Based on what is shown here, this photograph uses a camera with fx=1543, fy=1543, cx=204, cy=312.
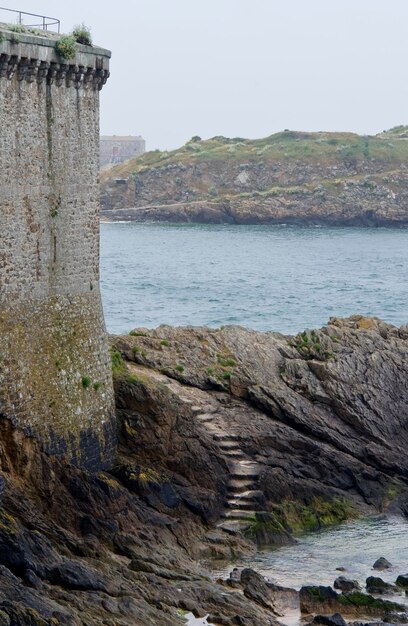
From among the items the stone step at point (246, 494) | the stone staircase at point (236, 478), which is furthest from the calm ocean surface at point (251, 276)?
the stone step at point (246, 494)

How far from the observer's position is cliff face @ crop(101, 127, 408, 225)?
156 meters

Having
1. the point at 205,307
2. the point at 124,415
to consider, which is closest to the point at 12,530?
the point at 124,415

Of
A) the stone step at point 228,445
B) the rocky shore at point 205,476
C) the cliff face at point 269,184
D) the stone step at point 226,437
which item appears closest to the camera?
the rocky shore at point 205,476

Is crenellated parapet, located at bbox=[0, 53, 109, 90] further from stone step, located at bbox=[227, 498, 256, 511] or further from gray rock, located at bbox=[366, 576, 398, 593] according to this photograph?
gray rock, located at bbox=[366, 576, 398, 593]

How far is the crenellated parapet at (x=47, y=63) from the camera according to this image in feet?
96.9

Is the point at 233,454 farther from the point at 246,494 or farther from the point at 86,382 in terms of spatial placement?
the point at 86,382

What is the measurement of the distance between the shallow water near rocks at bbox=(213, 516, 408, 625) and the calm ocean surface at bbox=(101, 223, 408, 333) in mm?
37164

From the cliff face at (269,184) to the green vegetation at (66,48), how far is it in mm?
124489

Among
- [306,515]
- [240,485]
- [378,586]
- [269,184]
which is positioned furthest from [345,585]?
[269,184]

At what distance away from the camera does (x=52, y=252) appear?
31.5 meters

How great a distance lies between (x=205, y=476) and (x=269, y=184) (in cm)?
13031

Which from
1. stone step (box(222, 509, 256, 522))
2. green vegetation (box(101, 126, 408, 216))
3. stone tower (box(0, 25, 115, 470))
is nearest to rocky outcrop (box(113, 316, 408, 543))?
stone step (box(222, 509, 256, 522))

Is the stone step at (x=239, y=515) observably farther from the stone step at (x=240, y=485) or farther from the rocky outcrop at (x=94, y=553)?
the rocky outcrop at (x=94, y=553)

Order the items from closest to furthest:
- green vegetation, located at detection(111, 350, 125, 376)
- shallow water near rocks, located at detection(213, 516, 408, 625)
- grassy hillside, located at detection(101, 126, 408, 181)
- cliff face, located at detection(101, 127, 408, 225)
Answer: shallow water near rocks, located at detection(213, 516, 408, 625) → green vegetation, located at detection(111, 350, 125, 376) → cliff face, located at detection(101, 127, 408, 225) → grassy hillside, located at detection(101, 126, 408, 181)
